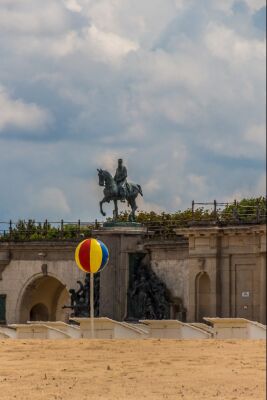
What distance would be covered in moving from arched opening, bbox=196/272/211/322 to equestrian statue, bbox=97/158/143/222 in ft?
11.9

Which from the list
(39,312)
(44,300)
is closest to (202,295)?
(44,300)

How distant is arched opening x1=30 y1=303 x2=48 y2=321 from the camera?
64.8m

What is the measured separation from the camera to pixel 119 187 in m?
54.9

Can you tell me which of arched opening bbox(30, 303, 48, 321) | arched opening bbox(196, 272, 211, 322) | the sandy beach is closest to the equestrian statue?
arched opening bbox(196, 272, 211, 322)

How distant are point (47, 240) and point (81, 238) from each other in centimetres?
215

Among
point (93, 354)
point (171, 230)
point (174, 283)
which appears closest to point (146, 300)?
point (174, 283)

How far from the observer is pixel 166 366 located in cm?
3325

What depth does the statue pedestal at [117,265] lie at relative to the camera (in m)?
54.7

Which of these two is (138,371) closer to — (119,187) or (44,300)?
(119,187)

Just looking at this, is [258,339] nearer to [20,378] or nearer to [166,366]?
[166,366]

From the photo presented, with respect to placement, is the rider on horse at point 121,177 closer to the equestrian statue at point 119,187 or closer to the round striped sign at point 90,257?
the equestrian statue at point 119,187

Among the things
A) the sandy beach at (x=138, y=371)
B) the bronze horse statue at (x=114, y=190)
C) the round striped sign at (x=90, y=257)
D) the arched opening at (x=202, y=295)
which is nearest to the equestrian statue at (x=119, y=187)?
the bronze horse statue at (x=114, y=190)

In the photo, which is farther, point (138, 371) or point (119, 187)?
point (119, 187)

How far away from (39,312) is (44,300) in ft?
1.84
